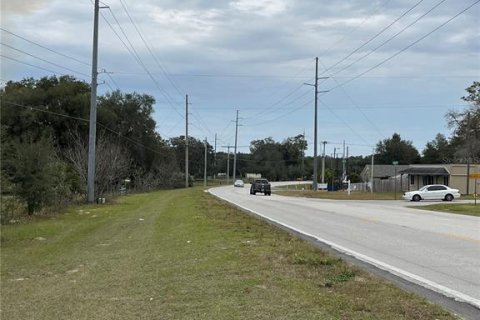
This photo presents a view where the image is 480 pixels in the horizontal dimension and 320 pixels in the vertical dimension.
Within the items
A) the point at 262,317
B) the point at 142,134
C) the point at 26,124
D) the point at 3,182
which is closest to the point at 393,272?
the point at 262,317

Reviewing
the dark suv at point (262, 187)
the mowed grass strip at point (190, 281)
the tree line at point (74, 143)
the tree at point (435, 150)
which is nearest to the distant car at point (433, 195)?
the dark suv at point (262, 187)

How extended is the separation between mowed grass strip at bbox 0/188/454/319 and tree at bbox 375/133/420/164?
147 metres

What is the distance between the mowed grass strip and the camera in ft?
22.0

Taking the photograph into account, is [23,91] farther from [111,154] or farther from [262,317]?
[262,317]

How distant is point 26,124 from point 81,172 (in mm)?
28004

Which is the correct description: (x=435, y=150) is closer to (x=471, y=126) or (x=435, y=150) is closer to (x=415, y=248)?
(x=471, y=126)

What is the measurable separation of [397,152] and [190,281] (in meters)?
157

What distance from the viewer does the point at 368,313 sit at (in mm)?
6438

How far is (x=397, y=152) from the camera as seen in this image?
15838cm

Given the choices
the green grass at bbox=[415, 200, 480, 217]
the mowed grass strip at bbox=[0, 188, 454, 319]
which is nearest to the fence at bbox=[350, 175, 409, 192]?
the green grass at bbox=[415, 200, 480, 217]

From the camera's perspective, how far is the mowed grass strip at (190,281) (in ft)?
22.0

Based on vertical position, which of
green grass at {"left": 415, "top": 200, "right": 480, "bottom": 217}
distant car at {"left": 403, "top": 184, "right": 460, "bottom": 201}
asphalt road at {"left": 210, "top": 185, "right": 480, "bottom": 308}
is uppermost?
distant car at {"left": 403, "top": 184, "right": 460, "bottom": 201}

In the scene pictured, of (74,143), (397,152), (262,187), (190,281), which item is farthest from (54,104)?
(397,152)

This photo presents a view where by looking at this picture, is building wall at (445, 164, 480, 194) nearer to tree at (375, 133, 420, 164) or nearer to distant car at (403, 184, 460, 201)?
distant car at (403, 184, 460, 201)
